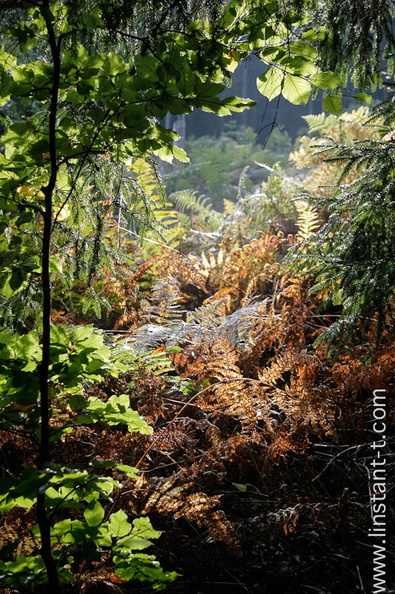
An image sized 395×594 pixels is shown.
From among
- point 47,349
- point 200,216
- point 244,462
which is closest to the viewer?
point 47,349

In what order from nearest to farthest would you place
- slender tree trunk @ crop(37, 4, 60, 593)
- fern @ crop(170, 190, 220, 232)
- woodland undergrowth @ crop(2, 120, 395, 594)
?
slender tree trunk @ crop(37, 4, 60, 593)
woodland undergrowth @ crop(2, 120, 395, 594)
fern @ crop(170, 190, 220, 232)

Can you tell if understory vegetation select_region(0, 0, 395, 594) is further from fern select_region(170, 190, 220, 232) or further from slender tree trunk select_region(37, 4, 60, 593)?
fern select_region(170, 190, 220, 232)

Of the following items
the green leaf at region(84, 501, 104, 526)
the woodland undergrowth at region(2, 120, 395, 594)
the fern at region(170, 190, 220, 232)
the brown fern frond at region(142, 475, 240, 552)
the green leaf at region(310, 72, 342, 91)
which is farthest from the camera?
the fern at region(170, 190, 220, 232)

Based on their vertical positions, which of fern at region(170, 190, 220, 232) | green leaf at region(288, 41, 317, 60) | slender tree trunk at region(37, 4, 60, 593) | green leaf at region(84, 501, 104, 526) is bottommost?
green leaf at region(84, 501, 104, 526)

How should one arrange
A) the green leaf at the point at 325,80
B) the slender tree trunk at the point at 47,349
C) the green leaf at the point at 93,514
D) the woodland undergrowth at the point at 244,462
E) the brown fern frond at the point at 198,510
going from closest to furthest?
the slender tree trunk at the point at 47,349
the green leaf at the point at 93,514
the green leaf at the point at 325,80
the brown fern frond at the point at 198,510
the woodland undergrowth at the point at 244,462

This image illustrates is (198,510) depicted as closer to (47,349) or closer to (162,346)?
(47,349)

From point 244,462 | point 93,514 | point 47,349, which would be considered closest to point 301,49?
point 47,349

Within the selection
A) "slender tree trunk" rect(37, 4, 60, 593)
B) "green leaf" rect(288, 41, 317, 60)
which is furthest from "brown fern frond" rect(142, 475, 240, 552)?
"green leaf" rect(288, 41, 317, 60)

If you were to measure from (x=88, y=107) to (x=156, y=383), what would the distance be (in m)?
1.40

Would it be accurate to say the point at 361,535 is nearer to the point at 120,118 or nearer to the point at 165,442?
the point at 165,442

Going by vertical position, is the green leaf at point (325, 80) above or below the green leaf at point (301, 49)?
below

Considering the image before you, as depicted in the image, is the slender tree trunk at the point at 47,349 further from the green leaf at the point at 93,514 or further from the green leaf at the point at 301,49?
the green leaf at the point at 301,49

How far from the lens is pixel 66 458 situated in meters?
2.14

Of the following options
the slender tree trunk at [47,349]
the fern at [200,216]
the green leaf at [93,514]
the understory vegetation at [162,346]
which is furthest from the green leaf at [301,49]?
the fern at [200,216]
